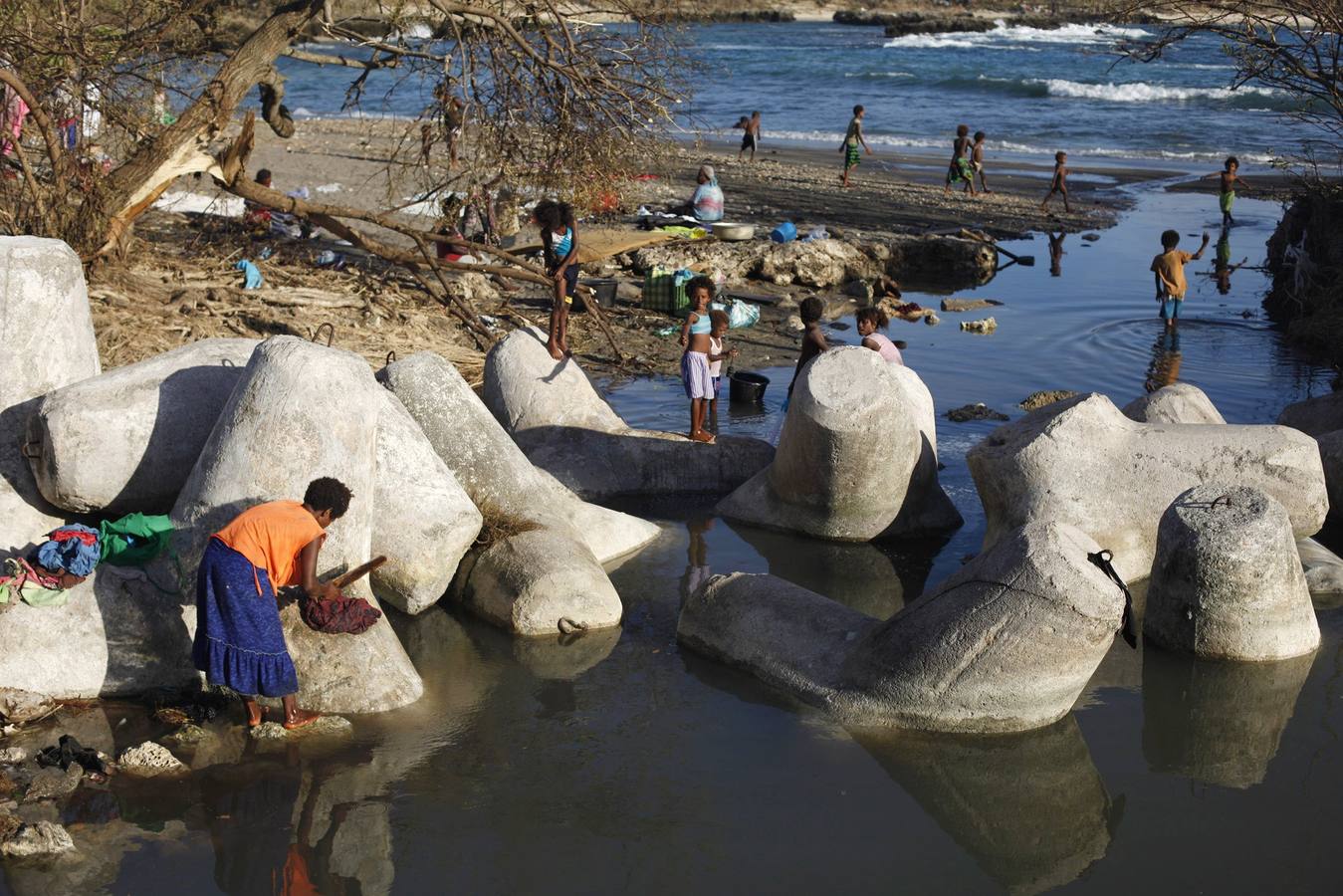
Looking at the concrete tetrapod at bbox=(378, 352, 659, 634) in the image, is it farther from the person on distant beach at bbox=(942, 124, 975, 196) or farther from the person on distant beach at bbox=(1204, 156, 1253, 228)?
the person on distant beach at bbox=(942, 124, 975, 196)

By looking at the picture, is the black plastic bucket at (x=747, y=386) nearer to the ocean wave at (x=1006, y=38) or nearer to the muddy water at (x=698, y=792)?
the muddy water at (x=698, y=792)

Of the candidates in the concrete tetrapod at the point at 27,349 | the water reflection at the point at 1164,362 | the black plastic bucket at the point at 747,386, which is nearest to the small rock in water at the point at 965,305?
the water reflection at the point at 1164,362

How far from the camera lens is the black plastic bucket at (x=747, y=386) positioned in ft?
41.7

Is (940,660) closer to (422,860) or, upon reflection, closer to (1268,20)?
(422,860)

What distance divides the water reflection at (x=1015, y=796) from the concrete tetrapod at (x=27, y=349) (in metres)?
4.63

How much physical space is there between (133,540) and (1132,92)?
1795 inches

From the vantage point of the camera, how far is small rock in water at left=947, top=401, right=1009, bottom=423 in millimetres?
12383

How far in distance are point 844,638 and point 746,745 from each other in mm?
926

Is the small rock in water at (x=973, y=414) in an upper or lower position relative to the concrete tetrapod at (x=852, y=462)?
lower

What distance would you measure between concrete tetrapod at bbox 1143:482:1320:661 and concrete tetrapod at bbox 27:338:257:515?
539cm

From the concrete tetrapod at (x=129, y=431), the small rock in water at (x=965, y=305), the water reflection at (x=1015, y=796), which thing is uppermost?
the concrete tetrapod at (x=129, y=431)

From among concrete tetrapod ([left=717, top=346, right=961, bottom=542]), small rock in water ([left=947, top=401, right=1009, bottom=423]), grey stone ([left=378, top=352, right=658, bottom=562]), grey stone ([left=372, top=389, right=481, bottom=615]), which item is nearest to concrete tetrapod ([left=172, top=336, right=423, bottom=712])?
grey stone ([left=372, top=389, right=481, bottom=615])

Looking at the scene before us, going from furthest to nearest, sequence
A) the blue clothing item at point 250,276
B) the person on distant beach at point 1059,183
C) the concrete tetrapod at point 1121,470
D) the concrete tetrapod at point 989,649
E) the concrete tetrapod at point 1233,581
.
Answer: the person on distant beach at point 1059,183 → the blue clothing item at point 250,276 → the concrete tetrapod at point 1121,470 → the concrete tetrapod at point 1233,581 → the concrete tetrapod at point 989,649

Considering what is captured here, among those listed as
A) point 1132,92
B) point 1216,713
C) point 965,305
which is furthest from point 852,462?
point 1132,92
